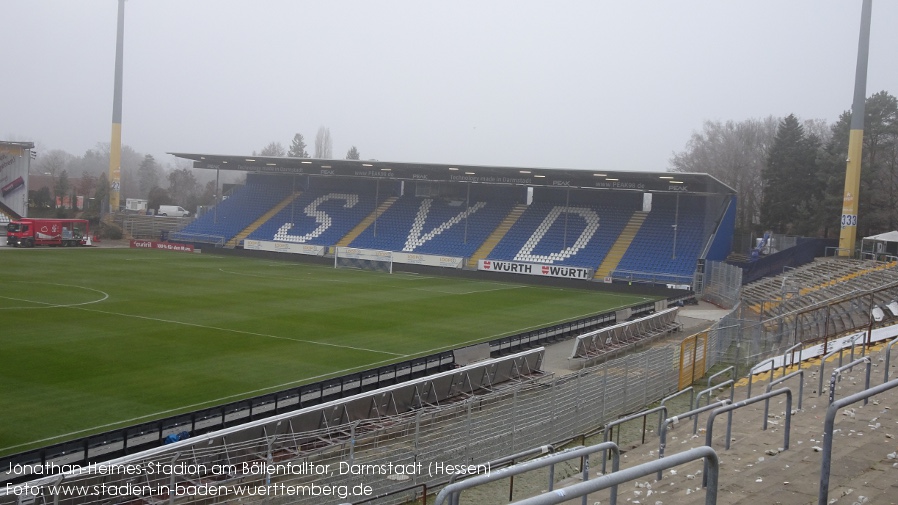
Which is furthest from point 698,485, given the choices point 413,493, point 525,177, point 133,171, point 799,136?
point 133,171

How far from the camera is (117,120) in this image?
7100 centimetres

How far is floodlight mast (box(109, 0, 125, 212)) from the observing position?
68.8 m

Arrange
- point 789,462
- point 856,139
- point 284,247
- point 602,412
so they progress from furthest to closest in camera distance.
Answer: point 284,247, point 856,139, point 602,412, point 789,462

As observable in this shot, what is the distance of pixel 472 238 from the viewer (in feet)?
177

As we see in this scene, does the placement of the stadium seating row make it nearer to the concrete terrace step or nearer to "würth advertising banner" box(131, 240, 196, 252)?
"würth advertising banner" box(131, 240, 196, 252)

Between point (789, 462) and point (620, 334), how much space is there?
18.3 metres

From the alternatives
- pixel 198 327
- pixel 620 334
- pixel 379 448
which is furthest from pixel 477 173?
pixel 379 448

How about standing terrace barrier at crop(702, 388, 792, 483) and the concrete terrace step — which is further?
standing terrace barrier at crop(702, 388, 792, 483)

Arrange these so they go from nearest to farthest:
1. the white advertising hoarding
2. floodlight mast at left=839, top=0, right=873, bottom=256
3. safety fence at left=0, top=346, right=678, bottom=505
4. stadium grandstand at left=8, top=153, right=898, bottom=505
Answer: stadium grandstand at left=8, top=153, right=898, bottom=505
safety fence at left=0, top=346, right=678, bottom=505
floodlight mast at left=839, top=0, right=873, bottom=256
the white advertising hoarding

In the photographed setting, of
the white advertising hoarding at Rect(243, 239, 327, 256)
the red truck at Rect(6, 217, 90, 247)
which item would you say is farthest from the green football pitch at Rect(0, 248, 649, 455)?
the white advertising hoarding at Rect(243, 239, 327, 256)

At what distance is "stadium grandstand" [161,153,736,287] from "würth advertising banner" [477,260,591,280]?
7cm

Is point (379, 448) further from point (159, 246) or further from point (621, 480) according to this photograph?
point (159, 246)

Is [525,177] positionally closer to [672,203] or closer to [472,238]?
[472,238]

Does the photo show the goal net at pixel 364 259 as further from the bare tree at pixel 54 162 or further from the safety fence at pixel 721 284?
the bare tree at pixel 54 162
